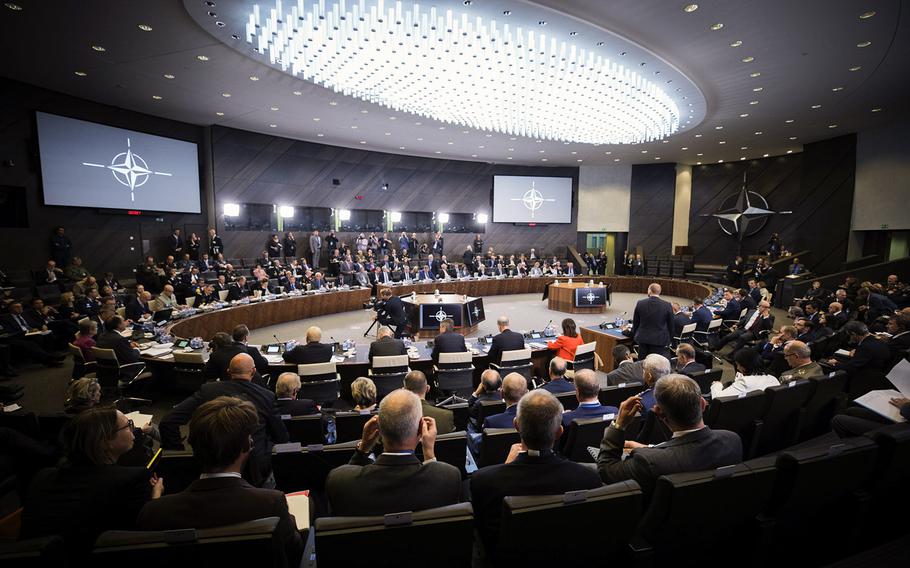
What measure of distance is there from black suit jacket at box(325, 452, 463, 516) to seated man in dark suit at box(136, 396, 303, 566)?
21 centimetres

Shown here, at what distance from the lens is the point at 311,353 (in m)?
5.13

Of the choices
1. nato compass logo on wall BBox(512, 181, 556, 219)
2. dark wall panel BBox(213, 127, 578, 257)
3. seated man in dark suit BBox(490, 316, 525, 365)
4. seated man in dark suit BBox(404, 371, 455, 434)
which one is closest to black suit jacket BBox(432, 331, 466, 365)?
seated man in dark suit BBox(490, 316, 525, 365)

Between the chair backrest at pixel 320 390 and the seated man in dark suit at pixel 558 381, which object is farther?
the chair backrest at pixel 320 390

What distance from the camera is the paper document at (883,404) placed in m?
3.09

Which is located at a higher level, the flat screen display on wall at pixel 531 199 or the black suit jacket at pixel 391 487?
the flat screen display on wall at pixel 531 199

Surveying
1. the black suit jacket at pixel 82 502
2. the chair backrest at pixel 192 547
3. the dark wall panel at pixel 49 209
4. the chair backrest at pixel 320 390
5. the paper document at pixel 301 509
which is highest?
the dark wall panel at pixel 49 209

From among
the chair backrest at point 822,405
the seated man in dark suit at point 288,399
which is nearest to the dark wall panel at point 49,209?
the seated man in dark suit at point 288,399

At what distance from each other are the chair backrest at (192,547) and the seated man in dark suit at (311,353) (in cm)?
383

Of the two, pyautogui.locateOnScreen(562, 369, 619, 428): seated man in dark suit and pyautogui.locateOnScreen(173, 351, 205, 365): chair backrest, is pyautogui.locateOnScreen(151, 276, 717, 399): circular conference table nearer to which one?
pyautogui.locateOnScreen(173, 351, 205, 365): chair backrest

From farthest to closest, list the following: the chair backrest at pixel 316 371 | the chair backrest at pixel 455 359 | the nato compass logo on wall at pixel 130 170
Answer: the nato compass logo on wall at pixel 130 170, the chair backrest at pixel 455 359, the chair backrest at pixel 316 371

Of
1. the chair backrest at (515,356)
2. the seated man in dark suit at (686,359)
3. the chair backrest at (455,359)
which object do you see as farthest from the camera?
the chair backrest at (515,356)

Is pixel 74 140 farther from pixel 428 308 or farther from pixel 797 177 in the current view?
pixel 797 177

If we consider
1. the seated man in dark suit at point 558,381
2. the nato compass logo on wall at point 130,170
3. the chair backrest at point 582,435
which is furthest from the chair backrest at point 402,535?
the nato compass logo on wall at point 130,170

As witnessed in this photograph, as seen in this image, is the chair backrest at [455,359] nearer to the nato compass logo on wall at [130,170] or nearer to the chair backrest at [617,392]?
the chair backrest at [617,392]
